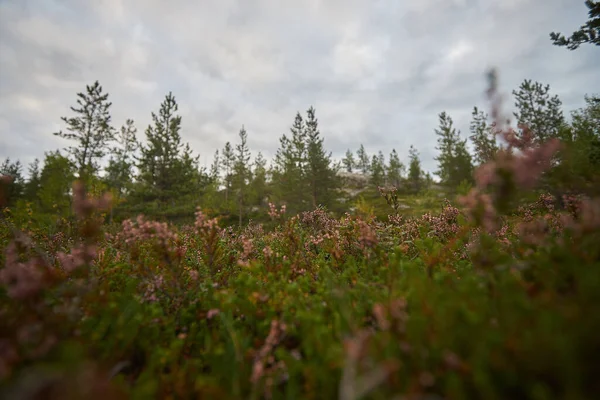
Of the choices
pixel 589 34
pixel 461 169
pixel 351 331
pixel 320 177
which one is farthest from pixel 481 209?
pixel 461 169

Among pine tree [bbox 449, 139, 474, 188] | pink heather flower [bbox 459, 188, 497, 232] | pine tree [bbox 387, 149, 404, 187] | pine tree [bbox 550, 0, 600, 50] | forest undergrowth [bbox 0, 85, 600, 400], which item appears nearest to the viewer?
forest undergrowth [bbox 0, 85, 600, 400]

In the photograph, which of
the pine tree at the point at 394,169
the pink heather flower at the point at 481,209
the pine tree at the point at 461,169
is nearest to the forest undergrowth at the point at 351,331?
the pink heather flower at the point at 481,209

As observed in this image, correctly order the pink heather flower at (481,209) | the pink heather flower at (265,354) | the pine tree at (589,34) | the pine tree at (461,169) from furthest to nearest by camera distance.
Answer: the pine tree at (461,169), the pine tree at (589,34), the pink heather flower at (481,209), the pink heather flower at (265,354)

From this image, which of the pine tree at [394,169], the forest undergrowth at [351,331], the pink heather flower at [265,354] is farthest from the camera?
the pine tree at [394,169]

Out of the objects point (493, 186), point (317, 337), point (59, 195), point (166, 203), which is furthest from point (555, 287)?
point (59, 195)

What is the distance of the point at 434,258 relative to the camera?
322cm

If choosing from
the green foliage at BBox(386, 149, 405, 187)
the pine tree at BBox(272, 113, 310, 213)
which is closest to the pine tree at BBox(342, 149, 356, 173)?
the green foliage at BBox(386, 149, 405, 187)

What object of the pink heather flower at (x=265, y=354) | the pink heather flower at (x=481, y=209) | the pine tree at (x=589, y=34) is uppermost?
the pine tree at (x=589, y=34)

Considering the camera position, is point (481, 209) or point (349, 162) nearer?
point (481, 209)

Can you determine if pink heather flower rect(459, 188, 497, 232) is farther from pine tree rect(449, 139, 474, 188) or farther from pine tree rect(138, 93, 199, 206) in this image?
pine tree rect(449, 139, 474, 188)

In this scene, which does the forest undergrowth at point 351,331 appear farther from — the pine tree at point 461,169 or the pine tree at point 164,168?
the pine tree at point 461,169

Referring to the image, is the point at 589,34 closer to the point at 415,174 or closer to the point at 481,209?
the point at 481,209

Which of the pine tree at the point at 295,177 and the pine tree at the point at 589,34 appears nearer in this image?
the pine tree at the point at 589,34

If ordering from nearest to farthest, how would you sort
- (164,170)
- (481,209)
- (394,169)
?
(481,209) → (164,170) → (394,169)
